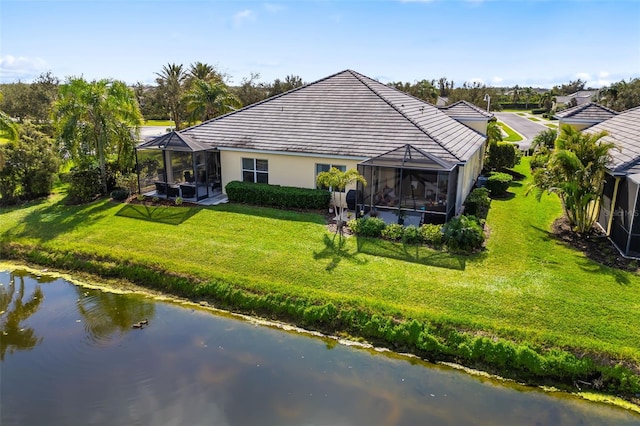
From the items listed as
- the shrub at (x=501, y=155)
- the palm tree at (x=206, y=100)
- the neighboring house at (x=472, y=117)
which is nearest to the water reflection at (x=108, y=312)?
the palm tree at (x=206, y=100)

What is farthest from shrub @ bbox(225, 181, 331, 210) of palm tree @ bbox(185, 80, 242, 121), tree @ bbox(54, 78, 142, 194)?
palm tree @ bbox(185, 80, 242, 121)

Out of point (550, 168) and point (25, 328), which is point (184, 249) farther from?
point (550, 168)

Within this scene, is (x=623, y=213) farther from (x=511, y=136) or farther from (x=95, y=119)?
(x=511, y=136)

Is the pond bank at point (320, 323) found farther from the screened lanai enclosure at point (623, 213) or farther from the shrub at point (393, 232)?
the screened lanai enclosure at point (623, 213)

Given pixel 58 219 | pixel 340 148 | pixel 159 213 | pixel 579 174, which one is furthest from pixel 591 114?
pixel 58 219

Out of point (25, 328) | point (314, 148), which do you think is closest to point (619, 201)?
point (314, 148)

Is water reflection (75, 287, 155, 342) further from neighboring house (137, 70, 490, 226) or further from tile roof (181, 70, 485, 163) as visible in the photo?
tile roof (181, 70, 485, 163)
